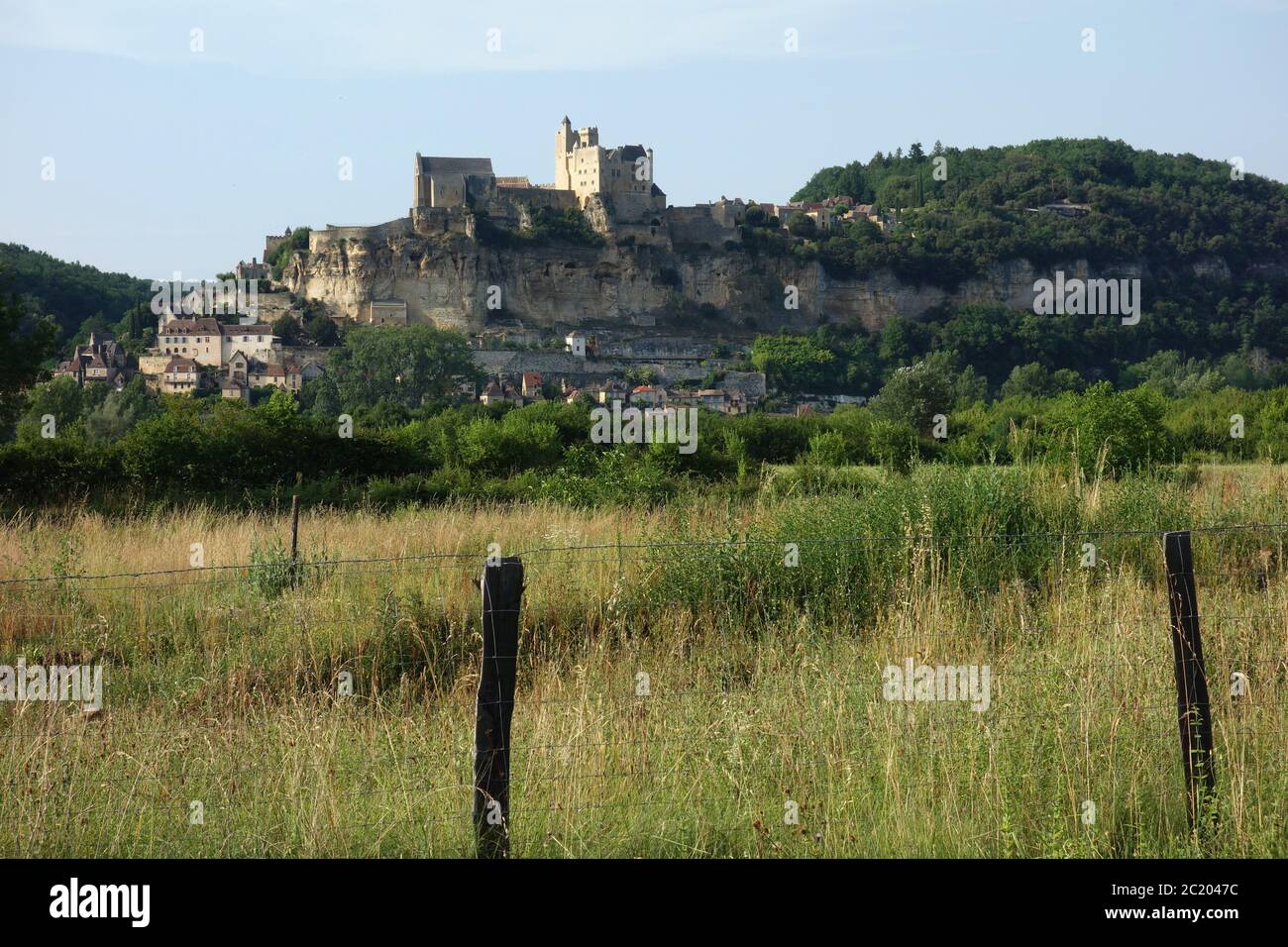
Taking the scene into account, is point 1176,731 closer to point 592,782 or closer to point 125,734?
point 592,782

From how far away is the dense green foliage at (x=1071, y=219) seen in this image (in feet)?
282

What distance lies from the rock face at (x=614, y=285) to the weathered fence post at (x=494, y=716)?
72951mm

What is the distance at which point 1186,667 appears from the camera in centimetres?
375

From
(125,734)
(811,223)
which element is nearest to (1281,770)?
(125,734)

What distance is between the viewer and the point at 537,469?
15.8 meters

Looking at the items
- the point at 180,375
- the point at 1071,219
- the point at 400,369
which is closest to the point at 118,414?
the point at 400,369

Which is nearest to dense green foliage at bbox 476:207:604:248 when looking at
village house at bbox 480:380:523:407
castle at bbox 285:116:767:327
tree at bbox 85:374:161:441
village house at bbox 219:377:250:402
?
castle at bbox 285:116:767:327

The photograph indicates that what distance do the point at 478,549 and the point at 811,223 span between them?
83.9 m

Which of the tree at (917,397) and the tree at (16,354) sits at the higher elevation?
the tree at (16,354)

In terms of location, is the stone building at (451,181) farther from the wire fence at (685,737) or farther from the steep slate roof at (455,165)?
the wire fence at (685,737)

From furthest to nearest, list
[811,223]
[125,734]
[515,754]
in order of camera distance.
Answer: [811,223]
[125,734]
[515,754]

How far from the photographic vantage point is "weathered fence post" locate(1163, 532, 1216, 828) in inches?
144

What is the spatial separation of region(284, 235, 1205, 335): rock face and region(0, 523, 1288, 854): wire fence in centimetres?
7107

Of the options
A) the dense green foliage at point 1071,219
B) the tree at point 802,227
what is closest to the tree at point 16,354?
the dense green foliage at point 1071,219
